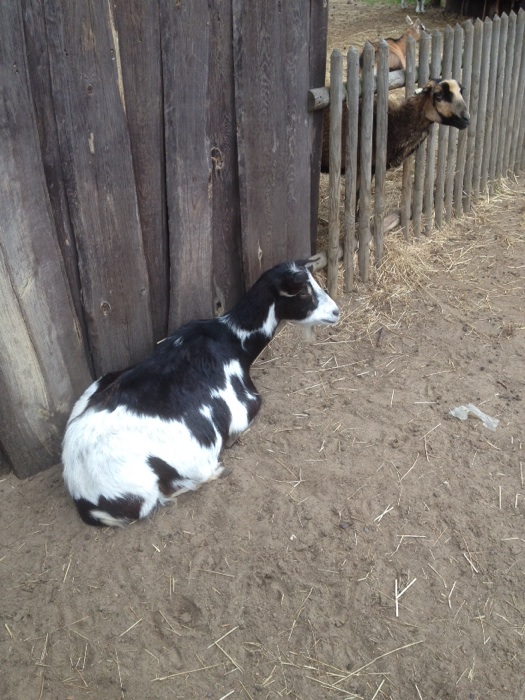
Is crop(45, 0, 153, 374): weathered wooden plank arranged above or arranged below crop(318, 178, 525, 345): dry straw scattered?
above

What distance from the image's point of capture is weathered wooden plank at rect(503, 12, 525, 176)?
21.7 ft

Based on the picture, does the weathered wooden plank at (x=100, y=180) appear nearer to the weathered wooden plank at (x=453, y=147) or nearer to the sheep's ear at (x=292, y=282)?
the sheep's ear at (x=292, y=282)

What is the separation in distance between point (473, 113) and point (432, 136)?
82cm

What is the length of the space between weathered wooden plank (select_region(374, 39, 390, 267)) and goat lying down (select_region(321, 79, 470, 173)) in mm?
418

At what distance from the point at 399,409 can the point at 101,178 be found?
2.29 meters

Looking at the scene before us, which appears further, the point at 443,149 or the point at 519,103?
the point at 519,103

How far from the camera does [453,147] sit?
6266 millimetres

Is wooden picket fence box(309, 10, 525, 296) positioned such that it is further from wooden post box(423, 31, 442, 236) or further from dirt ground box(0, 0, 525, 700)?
dirt ground box(0, 0, 525, 700)

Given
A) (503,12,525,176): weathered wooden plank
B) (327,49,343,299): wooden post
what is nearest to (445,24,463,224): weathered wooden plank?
(503,12,525,176): weathered wooden plank

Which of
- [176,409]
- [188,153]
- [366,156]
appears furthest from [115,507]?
[366,156]

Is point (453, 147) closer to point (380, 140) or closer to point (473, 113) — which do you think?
point (473, 113)

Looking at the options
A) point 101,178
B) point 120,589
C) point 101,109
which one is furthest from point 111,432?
point 101,109

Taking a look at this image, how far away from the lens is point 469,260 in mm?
6004

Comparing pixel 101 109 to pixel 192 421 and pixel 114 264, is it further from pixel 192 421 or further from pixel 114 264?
pixel 192 421
